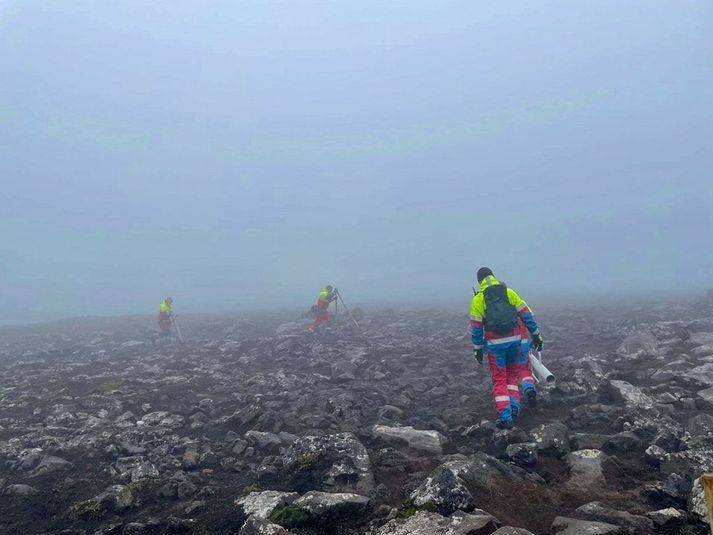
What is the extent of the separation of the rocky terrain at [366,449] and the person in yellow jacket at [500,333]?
0.82 metres

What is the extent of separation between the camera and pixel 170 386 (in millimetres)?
15102

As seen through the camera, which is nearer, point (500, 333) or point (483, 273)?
point (500, 333)

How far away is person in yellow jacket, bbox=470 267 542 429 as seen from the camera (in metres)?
9.64

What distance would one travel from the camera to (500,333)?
9758mm

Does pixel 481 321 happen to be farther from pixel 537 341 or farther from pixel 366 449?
pixel 366 449

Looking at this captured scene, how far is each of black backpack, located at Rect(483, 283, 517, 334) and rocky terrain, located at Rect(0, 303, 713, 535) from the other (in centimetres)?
196

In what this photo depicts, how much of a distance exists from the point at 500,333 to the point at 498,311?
18.7 inches

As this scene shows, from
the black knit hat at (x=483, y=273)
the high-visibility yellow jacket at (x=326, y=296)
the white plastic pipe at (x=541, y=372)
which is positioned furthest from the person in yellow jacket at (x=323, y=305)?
the black knit hat at (x=483, y=273)

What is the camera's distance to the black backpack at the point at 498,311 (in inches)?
379

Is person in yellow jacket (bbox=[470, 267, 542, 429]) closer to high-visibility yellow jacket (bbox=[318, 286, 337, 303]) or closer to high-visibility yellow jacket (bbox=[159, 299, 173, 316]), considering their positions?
high-visibility yellow jacket (bbox=[318, 286, 337, 303])

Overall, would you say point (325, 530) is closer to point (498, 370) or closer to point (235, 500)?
point (235, 500)

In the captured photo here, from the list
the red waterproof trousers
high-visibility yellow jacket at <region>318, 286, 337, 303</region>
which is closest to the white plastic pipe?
the red waterproof trousers

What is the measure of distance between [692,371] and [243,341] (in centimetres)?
1935

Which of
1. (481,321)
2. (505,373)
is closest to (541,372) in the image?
(505,373)
